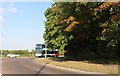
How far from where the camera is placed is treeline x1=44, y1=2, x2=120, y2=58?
29734 millimetres

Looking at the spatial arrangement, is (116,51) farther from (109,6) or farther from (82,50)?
(109,6)

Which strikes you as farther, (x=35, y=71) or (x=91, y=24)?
(x=91, y=24)

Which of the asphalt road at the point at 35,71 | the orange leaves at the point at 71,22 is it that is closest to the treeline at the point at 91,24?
the orange leaves at the point at 71,22

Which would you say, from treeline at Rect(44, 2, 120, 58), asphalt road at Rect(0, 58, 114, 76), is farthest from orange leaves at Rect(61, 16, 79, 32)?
asphalt road at Rect(0, 58, 114, 76)

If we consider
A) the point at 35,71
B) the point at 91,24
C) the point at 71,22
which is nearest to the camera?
the point at 35,71

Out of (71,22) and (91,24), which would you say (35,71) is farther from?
(91,24)

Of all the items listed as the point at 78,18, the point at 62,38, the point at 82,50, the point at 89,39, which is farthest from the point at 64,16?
the point at 82,50

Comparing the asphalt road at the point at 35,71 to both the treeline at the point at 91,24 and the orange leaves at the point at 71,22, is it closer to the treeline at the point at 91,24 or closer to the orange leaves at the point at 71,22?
the orange leaves at the point at 71,22

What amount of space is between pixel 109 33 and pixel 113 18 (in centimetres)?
164

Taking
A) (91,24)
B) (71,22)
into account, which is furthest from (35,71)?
(91,24)

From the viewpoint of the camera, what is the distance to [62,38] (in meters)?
40.4

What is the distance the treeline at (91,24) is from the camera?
29.7 meters

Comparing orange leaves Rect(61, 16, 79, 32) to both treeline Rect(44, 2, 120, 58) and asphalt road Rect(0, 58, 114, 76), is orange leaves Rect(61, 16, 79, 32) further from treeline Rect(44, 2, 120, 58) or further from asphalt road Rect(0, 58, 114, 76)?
asphalt road Rect(0, 58, 114, 76)

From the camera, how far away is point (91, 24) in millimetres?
37125
